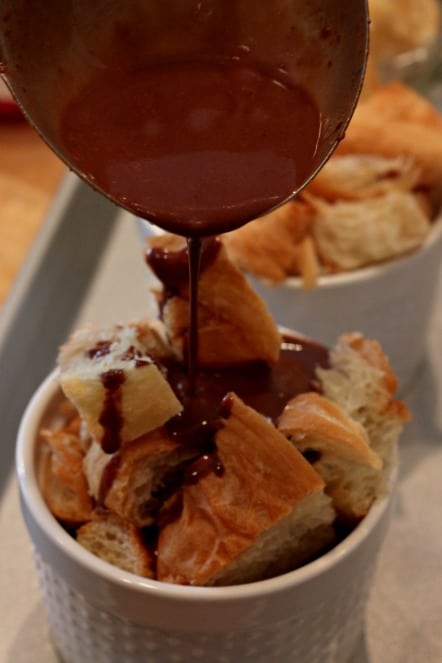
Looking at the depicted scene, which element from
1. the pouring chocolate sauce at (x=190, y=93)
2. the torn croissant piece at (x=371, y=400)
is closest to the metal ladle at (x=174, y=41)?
the pouring chocolate sauce at (x=190, y=93)

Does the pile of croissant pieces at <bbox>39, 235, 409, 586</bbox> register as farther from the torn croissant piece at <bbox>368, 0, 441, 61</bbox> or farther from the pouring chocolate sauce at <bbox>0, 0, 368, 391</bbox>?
the torn croissant piece at <bbox>368, 0, 441, 61</bbox>

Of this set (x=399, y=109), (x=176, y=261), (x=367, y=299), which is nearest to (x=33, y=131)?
(x=399, y=109)

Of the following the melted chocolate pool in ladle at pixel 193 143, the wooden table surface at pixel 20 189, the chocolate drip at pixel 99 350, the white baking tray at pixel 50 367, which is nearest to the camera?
the melted chocolate pool in ladle at pixel 193 143

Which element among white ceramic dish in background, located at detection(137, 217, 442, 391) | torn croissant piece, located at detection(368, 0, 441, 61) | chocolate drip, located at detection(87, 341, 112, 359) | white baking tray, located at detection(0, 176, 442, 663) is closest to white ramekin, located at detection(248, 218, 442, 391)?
white ceramic dish in background, located at detection(137, 217, 442, 391)

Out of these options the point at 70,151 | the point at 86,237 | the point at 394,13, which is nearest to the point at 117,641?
the point at 70,151

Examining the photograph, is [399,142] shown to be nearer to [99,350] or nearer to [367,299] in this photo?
[367,299]

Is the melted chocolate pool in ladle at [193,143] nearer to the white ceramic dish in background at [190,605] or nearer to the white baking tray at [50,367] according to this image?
the white ceramic dish in background at [190,605]
